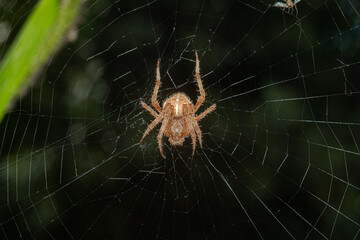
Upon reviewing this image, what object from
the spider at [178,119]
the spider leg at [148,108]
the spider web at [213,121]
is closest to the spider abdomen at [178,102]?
the spider at [178,119]

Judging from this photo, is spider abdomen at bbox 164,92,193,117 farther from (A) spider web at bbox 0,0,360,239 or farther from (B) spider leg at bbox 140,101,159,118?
(A) spider web at bbox 0,0,360,239

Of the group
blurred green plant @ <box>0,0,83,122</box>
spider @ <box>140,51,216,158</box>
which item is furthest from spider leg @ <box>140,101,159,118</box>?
blurred green plant @ <box>0,0,83,122</box>

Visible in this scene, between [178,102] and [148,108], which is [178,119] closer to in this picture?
[178,102]

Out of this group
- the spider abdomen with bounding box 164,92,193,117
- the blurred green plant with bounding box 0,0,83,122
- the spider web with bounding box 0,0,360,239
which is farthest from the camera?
the spider web with bounding box 0,0,360,239

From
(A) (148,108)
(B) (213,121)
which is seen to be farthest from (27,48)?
(B) (213,121)

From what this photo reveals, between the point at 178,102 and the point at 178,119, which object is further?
the point at 178,119

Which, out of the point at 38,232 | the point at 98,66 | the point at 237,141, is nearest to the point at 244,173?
the point at 237,141

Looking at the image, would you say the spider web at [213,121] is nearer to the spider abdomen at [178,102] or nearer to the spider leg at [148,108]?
the spider abdomen at [178,102]

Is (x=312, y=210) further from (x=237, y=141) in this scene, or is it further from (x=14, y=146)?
(x=14, y=146)
